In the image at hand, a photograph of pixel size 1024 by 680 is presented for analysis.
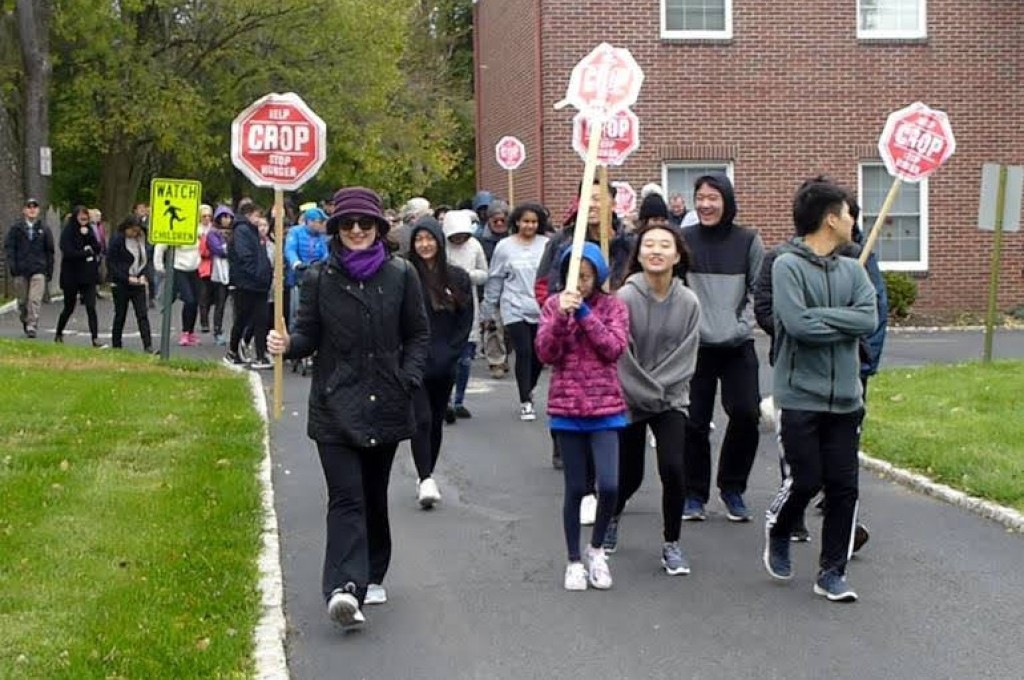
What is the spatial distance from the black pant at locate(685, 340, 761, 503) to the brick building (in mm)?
16630

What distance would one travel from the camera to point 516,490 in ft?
35.4

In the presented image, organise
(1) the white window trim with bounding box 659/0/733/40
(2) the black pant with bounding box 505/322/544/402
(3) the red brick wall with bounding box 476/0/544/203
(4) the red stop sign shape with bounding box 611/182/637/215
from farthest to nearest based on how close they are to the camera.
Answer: (3) the red brick wall with bounding box 476/0/544/203 → (1) the white window trim with bounding box 659/0/733/40 → (4) the red stop sign shape with bounding box 611/182/637/215 → (2) the black pant with bounding box 505/322/544/402

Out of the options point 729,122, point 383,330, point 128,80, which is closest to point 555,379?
point 383,330

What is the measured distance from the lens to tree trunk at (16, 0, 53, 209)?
106 ft

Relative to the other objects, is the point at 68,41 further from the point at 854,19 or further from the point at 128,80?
the point at 854,19

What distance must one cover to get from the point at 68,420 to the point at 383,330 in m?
6.94

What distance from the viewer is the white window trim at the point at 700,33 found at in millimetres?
25859

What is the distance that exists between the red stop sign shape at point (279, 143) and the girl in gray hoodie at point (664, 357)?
3471mm

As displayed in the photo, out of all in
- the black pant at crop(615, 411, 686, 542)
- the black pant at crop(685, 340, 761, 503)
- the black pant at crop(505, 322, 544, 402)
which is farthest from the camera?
the black pant at crop(505, 322, 544, 402)

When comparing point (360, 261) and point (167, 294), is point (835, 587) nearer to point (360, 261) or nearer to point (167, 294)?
point (360, 261)

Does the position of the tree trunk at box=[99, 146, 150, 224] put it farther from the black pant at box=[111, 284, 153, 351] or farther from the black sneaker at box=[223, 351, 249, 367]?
the black sneaker at box=[223, 351, 249, 367]

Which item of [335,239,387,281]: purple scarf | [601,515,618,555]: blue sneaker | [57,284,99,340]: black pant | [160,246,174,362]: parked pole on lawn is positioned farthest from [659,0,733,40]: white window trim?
[335,239,387,281]: purple scarf

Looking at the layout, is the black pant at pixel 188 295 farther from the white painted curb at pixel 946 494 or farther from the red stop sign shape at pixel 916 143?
the white painted curb at pixel 946 494

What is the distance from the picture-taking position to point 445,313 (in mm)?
10281
